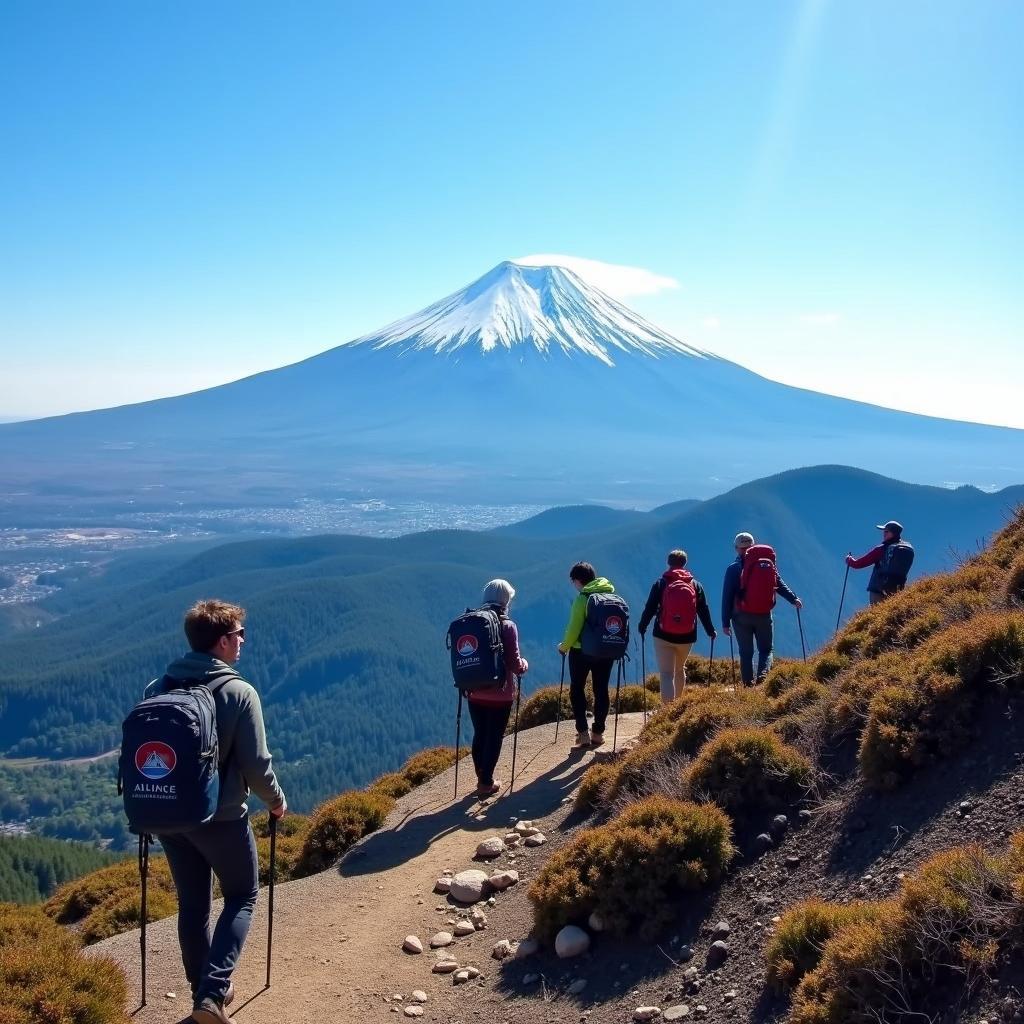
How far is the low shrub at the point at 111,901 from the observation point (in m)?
8.73

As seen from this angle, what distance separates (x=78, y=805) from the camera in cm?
9294

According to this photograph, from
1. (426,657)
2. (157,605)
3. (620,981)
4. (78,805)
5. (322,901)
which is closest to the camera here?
(620,981)

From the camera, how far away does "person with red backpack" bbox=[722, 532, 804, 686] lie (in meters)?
10.4

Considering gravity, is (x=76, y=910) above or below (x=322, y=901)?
below

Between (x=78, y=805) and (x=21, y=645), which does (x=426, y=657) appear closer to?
(x=78, y=805)

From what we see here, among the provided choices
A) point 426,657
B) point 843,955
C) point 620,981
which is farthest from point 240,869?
point 426,657

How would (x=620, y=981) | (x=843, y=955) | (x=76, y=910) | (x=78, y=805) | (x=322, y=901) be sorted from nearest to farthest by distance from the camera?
(x=843, y=955) → (x=620, y=981) → (x=322, y=901) → (x=76, y=910) → (x=78, y=805)

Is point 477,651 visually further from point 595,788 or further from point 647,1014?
point 647,1014

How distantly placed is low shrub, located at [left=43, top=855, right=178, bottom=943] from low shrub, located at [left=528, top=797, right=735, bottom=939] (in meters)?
4.84

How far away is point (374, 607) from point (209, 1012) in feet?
471

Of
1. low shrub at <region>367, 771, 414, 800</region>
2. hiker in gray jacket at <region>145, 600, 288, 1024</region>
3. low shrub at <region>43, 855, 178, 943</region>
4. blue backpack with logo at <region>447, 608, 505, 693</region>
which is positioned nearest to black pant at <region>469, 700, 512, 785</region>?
Answer: blue backpack with logo at <region>447, 608, 505, 693</region>

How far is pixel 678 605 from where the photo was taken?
380 inches

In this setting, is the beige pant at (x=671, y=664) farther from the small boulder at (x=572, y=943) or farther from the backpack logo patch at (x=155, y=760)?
the backpack logo patch at (x=155, y=760)

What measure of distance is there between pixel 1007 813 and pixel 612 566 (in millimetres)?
151757
